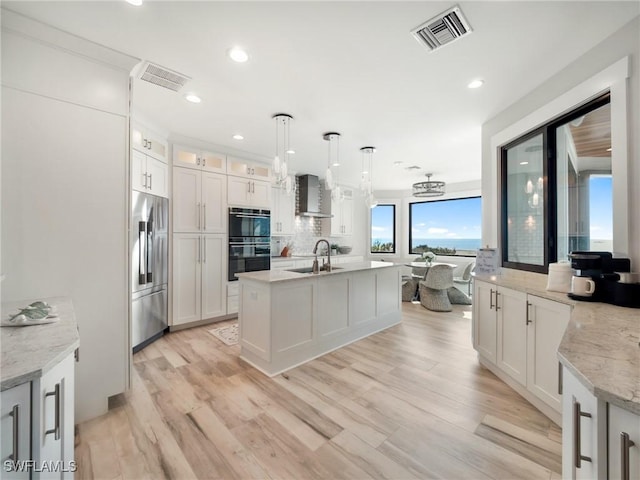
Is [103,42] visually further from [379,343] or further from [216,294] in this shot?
[379,343]

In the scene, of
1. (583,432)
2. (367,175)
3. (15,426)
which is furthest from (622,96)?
(367,175)

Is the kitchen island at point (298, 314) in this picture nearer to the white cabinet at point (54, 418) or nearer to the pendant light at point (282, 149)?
the pendant light at point (282, 149)

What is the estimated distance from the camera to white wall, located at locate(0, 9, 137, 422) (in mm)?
1721

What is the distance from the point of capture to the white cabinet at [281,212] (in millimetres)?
5316

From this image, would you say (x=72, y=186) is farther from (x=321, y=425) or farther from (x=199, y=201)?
(x=321, y=425)

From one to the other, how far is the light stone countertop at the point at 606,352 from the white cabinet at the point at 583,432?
0.06 m

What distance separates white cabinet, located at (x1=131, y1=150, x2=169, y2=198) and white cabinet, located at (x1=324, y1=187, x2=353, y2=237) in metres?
3.53

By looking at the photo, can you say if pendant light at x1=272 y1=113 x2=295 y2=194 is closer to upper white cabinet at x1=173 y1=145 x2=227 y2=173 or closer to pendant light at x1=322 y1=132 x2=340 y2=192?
pendant light at x1=322 y1=132 x2=340 y2=192

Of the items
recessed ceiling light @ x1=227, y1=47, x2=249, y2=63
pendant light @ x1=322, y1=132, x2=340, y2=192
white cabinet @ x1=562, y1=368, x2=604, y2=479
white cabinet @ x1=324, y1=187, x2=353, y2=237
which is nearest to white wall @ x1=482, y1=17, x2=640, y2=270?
white cabinet @ x1=562, y1=368, x2=604, y2=479

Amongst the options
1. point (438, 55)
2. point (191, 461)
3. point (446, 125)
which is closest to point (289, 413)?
point (191, 461)

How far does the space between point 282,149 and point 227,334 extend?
2853mm

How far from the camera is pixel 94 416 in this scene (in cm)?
199

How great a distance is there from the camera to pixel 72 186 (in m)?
1.90

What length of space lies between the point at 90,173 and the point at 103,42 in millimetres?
911
